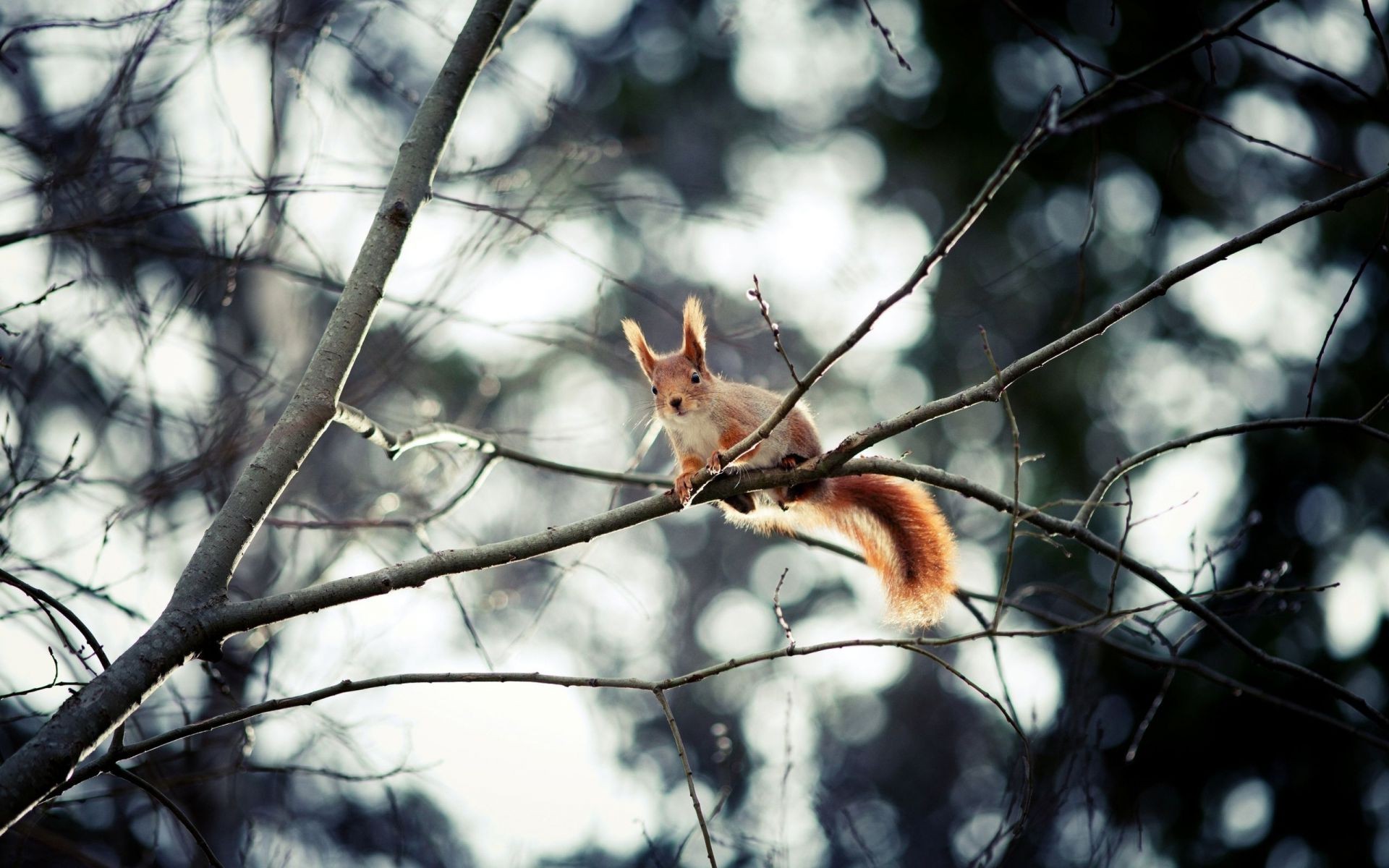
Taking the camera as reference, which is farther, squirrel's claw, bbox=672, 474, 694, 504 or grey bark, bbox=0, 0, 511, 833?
squirrel's claw, bbox=672, 474, 694, 504

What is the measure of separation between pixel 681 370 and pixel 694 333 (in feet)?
0.41

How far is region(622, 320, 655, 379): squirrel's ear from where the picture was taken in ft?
11.6

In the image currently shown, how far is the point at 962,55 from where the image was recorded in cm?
912

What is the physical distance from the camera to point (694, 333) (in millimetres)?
3537

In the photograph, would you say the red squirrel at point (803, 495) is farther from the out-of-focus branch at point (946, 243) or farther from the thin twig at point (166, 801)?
the thin twig at point (166, 801)

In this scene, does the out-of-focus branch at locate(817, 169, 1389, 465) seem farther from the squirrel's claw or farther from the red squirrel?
the red squirrel

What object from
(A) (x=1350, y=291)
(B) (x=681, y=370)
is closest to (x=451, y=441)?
(B) (x=681, y=370)

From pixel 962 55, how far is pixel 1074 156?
131 centimetres

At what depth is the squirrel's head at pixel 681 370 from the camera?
3320 millimetres

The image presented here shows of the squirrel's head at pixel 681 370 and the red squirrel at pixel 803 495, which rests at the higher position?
the squirrel's head at pixel 681 370

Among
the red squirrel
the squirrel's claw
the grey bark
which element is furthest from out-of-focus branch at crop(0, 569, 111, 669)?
the red squirrel

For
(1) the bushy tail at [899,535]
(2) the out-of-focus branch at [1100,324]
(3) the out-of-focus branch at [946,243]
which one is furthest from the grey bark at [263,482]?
(1) the bushy tail at [899,535]

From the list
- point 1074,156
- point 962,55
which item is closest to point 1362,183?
point 1074,156

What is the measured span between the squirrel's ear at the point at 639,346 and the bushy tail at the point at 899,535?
715mm
